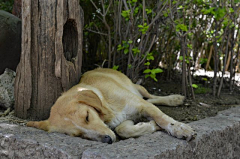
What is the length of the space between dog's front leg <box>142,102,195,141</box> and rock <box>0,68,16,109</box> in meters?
1.93

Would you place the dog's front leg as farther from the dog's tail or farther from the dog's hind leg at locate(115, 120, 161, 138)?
the dog's tail

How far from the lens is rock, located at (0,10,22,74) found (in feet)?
15.1

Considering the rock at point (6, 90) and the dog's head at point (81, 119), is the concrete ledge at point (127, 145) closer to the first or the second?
the dog's head at point (81, 119)

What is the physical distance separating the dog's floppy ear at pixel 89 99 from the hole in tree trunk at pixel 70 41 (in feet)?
3.36

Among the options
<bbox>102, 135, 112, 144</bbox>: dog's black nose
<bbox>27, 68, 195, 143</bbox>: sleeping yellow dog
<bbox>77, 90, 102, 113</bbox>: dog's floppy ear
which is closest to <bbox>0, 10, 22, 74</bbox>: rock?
<bbox>27, 68, 195, 143</bbox>: sleeping yellow dog

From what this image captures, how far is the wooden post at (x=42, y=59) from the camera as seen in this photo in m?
3.96

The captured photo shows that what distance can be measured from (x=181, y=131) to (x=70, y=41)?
2023mm

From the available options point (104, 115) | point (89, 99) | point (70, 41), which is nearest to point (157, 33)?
point (70, 41)

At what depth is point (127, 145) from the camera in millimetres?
2953

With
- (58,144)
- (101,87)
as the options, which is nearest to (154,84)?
(101,87)

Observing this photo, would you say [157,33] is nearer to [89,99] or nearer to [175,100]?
[175,100]

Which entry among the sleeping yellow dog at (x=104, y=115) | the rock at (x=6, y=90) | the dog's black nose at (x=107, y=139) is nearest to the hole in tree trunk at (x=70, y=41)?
the sleeping yellow dog at (x=104, y=115)

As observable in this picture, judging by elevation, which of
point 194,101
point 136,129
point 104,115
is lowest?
point 194,101

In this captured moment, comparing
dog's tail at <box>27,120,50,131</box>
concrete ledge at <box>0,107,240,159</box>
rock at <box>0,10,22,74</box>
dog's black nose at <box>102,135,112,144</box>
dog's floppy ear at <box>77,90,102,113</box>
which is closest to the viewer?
concrete ledge at <box>0,107,240,159</box>
